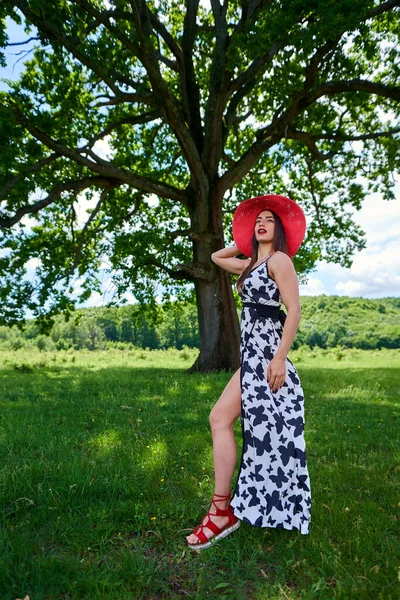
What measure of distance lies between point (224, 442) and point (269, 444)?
39 centimetres

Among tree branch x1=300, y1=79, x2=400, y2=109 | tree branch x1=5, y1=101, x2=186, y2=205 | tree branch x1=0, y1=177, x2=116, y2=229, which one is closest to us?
tree branch x1=5, y1=101, x2=186, y2=205

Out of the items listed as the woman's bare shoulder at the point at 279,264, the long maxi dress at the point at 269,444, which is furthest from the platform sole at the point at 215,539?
the woman's bare shoulder at the point at 279,264

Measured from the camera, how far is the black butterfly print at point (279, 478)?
11.6 ft

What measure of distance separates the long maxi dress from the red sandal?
13 centimetres

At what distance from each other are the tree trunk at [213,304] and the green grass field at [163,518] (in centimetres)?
634

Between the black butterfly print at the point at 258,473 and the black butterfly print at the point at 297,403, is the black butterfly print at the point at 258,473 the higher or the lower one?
the lower one

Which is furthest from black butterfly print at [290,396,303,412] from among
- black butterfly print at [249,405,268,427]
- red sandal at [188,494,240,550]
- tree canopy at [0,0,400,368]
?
tree canopy at [0,0,400,368]

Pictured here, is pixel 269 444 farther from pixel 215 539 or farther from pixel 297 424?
pixel 215 539

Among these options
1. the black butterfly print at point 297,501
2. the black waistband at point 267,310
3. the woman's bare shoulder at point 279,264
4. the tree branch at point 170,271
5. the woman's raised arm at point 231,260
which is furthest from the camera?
the tree branch at point 170,271

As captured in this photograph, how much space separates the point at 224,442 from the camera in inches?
147

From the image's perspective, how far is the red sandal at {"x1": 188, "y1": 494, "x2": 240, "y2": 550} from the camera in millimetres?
3478

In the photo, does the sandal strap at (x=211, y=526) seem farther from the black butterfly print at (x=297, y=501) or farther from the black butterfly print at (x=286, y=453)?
the black butterfly print at (x=286, y=453)

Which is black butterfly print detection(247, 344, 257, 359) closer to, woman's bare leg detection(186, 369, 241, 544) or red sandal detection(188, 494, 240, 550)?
woman's bare leg detection(186, 369, 241, 544)

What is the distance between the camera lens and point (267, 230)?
3.95m
